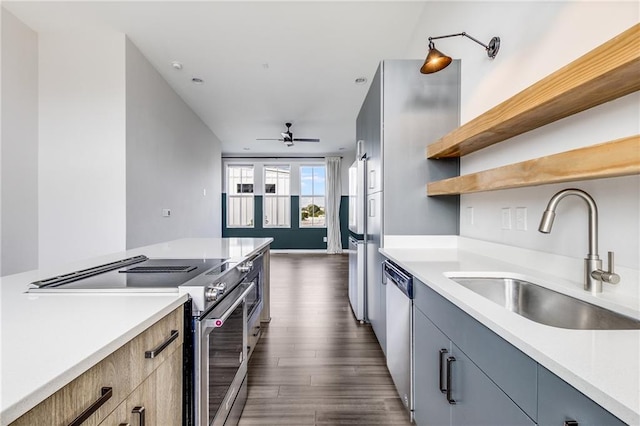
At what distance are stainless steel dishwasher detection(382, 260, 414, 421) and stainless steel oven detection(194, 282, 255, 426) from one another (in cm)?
87

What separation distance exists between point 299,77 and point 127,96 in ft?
6.73

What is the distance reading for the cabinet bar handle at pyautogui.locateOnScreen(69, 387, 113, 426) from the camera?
60 cm

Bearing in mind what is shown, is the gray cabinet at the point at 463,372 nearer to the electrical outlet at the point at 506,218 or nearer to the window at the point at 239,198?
the electrical outlet at the point at 506,218

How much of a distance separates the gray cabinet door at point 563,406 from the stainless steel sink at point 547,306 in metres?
0.49

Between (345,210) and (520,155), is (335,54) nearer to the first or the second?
(520,155)

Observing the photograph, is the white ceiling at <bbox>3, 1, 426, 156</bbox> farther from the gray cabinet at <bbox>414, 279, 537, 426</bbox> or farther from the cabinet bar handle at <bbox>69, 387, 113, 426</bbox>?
the cabinet bar handle at <bbox>69, 387, 113, 426</bbox>

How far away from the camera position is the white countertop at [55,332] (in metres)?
0.51

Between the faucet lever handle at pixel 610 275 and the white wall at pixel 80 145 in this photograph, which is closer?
the faucet lever handle at pixel 610 275

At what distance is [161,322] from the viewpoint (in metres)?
0.93

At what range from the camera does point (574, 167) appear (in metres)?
1.02

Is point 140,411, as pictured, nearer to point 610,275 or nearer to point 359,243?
point 610,275

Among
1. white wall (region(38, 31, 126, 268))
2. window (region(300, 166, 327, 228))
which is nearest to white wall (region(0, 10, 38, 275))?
white wall (region(38, 31, 126, 268))

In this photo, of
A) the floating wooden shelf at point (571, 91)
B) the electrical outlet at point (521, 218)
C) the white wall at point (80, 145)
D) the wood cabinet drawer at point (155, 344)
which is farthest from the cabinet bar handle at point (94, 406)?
the white wall at point (80, 145)

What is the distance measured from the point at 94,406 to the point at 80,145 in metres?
3.48
